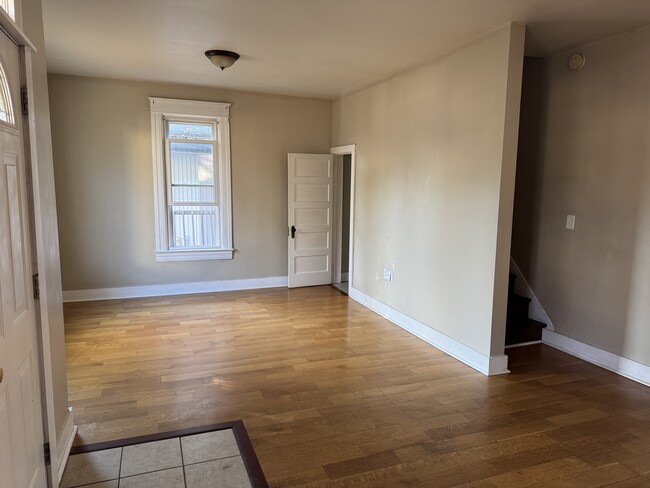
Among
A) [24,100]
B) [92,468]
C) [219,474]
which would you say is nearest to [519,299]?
[219,474]

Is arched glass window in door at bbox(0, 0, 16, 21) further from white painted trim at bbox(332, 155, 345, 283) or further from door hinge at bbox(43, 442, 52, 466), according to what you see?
white painted trim at bbox(332, 155, 345, 283)

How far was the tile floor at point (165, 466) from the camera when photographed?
216cm

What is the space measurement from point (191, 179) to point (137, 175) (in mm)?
663

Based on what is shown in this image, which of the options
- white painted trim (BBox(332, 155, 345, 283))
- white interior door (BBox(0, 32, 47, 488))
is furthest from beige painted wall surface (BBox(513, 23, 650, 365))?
white interior door (BBox(0, 32, 47, 488))

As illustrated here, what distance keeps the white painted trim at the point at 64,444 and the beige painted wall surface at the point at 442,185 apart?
295 centimetres

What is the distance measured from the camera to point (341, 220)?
6.50 metres

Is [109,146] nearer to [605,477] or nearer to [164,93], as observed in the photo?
[164,93]

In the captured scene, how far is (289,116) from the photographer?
6121 millimetres

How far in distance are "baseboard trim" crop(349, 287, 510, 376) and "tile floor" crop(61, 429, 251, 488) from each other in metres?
2.09

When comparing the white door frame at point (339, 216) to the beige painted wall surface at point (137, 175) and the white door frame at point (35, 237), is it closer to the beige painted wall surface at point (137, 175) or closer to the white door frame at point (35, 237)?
the beige painted wall surface at point (137, 175)

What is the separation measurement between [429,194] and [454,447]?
7.78 feet

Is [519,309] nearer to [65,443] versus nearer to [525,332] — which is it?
[525,332]

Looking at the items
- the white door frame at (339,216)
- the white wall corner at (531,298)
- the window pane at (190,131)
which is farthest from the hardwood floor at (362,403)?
the window pane at (190,131)

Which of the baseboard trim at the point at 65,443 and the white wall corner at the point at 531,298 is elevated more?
the white wall corner at the point at 531,298
